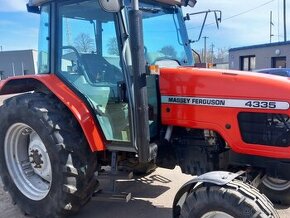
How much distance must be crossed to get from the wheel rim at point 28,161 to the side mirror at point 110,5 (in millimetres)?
1604

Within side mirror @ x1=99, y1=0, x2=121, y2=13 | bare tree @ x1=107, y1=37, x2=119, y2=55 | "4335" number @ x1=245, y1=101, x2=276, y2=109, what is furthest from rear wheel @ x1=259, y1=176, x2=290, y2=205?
side mirror @ x1=99, y1=0, x2=121, y2=13

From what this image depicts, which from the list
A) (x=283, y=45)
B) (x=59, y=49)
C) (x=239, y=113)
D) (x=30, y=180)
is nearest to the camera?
(x=239, y=113)

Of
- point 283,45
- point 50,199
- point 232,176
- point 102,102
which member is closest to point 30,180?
point 50,199

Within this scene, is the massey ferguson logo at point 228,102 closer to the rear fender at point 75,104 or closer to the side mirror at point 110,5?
the rear fender at point 75,104

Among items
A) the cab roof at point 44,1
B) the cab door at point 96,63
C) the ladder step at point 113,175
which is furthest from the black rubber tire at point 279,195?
the cab roof at point 44,1

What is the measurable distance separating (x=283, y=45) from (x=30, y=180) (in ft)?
71.6

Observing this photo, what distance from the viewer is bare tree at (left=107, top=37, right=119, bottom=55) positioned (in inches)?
143

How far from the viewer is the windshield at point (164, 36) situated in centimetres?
395

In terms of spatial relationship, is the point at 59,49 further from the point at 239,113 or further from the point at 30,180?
the point at 239,113

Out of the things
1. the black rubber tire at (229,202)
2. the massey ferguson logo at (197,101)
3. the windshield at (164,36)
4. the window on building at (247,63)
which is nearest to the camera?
the black rubber tire at (229,202)

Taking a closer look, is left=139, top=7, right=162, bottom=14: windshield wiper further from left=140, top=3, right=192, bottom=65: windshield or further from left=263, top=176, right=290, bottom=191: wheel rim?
left=263, top=176, right=290, bottom=191: wheel rim

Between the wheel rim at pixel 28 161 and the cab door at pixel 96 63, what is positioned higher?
the cab door at pixel 96 63

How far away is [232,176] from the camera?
3125mm

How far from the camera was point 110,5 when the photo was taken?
3197 mm
